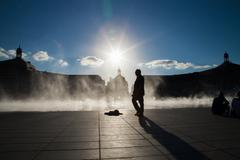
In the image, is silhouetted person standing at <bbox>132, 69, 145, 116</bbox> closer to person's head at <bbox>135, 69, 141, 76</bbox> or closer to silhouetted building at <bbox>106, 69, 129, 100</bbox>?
person's head at <bbox>135, 69, 141, 76</bbox>

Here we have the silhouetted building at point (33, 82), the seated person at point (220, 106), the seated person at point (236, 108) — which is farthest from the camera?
the silhouetted building at point (33, 82)

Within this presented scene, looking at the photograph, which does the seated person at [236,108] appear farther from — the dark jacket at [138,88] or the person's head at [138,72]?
the person's head at [138,72]

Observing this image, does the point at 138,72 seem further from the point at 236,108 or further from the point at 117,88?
the point at 117,88

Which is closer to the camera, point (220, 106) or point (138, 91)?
point (220, 106)

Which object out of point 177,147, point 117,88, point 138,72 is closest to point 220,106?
point 138,72

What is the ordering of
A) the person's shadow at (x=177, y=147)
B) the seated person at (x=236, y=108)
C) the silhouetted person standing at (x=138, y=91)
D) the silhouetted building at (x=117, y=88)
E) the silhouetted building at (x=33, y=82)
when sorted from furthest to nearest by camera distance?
1. the silhouetted building at (x=117, y=88)
2. the silhouetted building at (x=33, y=82)
3. the silhouetted person standing at (x=138, y=91)
4. the seated person at (x=236, y=108)
5. the person's shadow at (x=177, y=147)

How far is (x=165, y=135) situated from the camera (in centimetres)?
490

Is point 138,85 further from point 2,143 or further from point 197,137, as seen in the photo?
point 2,143

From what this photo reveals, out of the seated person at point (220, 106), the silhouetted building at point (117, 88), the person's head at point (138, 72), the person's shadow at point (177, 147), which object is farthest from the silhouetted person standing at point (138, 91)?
the silhouetted building at point (117, 88)

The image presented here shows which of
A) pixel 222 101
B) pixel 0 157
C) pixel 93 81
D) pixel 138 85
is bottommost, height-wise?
pixel 0 157

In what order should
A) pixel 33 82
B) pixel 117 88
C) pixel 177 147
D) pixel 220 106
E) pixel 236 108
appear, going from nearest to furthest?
pixel 177 147 → pixel 236 108 → pixel 220 106 → pixel 33 82 → pixel 117 88

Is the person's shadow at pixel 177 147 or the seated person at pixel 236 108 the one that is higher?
the seated person at pixel 236 108

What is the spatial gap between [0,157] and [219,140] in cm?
428

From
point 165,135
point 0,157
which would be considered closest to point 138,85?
point 165,135
